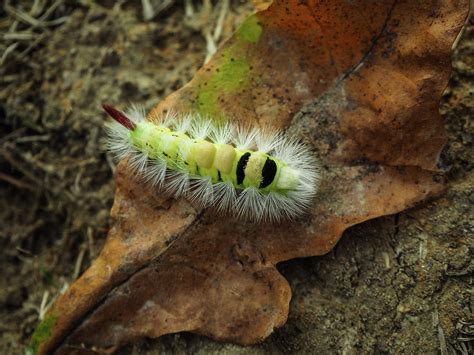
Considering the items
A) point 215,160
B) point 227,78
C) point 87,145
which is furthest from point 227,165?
point 87,145

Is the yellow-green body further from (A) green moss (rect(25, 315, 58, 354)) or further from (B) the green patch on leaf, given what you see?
(A) green moss (rect(25, 315, 58, 354))

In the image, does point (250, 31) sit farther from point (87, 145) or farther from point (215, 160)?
point (87, 145)

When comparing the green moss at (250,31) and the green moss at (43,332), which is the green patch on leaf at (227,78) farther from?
the green moss at (43,332)

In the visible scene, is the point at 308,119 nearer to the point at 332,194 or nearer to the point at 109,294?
the point at 332,194

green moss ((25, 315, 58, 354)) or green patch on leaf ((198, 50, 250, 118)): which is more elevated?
green patch on leaf ((198, 50, 250, 118))

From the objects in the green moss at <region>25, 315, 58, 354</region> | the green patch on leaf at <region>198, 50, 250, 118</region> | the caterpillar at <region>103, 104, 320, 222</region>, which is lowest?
the green moss at <region>25, 315, 58, 354</region>

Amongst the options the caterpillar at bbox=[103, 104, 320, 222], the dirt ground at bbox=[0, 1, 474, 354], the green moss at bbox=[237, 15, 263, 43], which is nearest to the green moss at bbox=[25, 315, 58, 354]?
the dirt ground at bbox=[0, 1, 474, 354]
